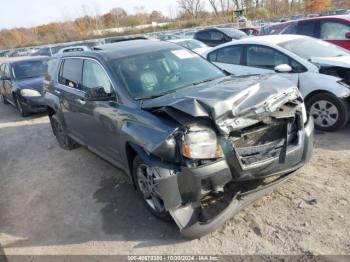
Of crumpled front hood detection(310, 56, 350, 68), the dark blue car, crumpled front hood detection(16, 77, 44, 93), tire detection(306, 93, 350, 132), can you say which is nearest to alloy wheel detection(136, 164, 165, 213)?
tire detection(306, 93, 350, 132)

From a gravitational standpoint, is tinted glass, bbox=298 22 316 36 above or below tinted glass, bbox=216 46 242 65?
above

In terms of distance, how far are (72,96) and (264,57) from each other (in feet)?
11.8

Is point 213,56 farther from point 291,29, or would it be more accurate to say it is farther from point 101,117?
point 101,117

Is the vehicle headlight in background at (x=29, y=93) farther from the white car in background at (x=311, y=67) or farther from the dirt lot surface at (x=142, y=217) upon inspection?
Answer: the white car in background at (x=311, y=67)

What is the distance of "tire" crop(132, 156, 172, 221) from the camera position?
11.6 ft

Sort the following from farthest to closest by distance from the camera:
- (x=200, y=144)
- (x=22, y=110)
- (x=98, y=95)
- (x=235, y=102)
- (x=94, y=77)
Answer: (x=22, y=110), (x=94, y=77), (x=98, y=95), (x=235, y=102), (x=200, y=144)

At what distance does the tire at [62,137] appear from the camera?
19.9 ft

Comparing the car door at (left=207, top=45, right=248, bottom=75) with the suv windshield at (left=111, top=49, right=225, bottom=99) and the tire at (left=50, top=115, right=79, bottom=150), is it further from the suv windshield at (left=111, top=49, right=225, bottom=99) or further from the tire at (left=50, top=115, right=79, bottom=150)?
the tire at (left=50, top=115, right=79, bottom=150)

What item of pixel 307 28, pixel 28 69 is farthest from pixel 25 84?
pixel 307 28

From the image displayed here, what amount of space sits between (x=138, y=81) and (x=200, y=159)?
1457 millimetres

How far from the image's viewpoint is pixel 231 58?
23.0 ft

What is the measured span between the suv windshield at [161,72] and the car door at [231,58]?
2.16 metres

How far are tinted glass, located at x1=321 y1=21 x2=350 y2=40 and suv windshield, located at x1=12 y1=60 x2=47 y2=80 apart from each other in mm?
8268

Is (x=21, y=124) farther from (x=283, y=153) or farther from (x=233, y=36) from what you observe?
(x=233, y=36)
